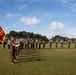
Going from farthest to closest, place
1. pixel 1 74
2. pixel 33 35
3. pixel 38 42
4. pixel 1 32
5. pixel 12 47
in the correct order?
pixel 33 35, pixel 38 42, pixel 1 32, pixel 12 47, pixel 1 74

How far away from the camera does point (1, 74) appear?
531 inches

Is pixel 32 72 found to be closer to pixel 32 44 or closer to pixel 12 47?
pixel 12 47

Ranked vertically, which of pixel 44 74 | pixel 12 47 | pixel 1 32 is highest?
pixel 1 32

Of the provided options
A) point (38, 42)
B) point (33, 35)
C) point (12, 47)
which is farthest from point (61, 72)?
point (33, 35)

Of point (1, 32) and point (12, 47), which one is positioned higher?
point (1, 32)

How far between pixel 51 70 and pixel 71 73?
1474mm

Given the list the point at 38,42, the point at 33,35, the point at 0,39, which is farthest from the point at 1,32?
the point at 33,35

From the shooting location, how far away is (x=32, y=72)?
14156 mm

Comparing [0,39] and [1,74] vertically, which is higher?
[0,39]

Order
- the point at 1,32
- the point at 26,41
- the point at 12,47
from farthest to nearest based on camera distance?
the point at 26,41 < the point at 1,32 < the point at 12,47

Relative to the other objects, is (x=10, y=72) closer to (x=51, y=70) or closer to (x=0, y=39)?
(x=51, y=70)

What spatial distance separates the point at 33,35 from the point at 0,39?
122322 mm

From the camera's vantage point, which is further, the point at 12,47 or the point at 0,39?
the point at 0,39

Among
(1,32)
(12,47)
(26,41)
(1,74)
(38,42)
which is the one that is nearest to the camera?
(1,74)
